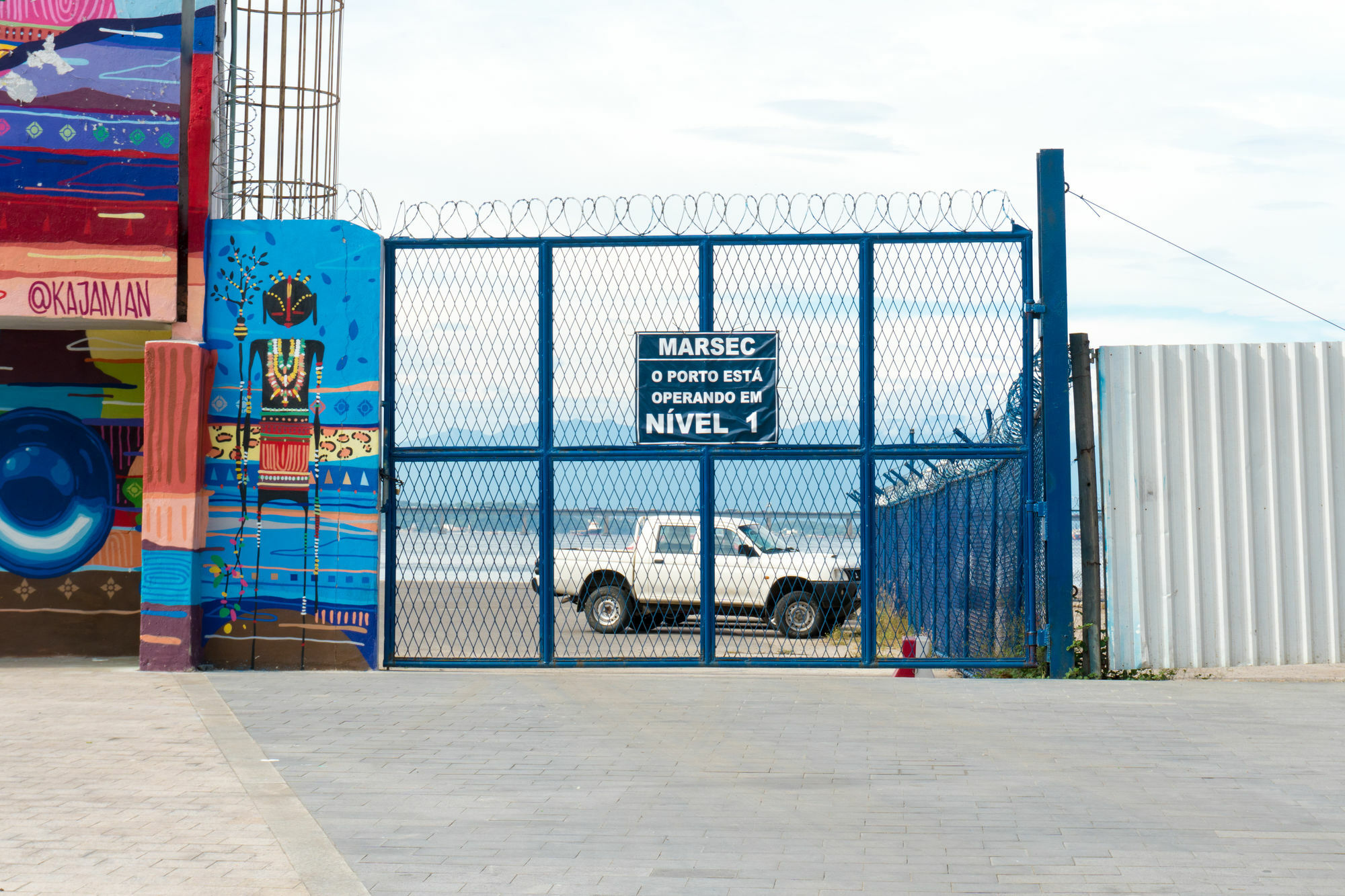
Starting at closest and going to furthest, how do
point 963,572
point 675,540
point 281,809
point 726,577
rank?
point 281,809, point 675,540, point 726,577, point 963,572

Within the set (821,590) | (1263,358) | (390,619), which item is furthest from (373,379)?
(1263,358)

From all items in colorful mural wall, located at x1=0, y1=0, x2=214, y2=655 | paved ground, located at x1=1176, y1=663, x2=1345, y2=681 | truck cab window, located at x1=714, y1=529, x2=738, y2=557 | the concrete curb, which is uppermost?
colorful mural wall, located at x1=0, y1=0, x2=214, y2=655

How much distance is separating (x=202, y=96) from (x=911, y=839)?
7339 mm

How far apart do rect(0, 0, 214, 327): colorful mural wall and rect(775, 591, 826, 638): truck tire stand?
496 cm

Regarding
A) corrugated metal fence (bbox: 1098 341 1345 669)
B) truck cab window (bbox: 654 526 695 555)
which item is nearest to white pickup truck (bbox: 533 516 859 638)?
truck cab window (bbox: 654 526 695 555)

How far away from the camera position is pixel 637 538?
10008mm

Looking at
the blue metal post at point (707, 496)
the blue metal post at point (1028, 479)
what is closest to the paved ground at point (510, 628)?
the blue metal post at point (707, 496)

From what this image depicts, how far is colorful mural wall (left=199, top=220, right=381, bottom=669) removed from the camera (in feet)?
30.0

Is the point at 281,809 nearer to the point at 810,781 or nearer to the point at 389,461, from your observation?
the point at 810,781

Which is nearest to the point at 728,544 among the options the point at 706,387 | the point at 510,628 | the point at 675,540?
the point at 675,540

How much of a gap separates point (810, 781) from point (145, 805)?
9.97 feet

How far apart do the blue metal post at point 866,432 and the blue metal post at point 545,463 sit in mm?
2198

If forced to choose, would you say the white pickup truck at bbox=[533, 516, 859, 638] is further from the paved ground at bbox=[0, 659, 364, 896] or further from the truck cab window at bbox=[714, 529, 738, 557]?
the paved ground at bbox=[0, 659, 364, 896]

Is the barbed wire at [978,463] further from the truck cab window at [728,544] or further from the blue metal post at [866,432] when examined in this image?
the truck cab window at [728,544]
